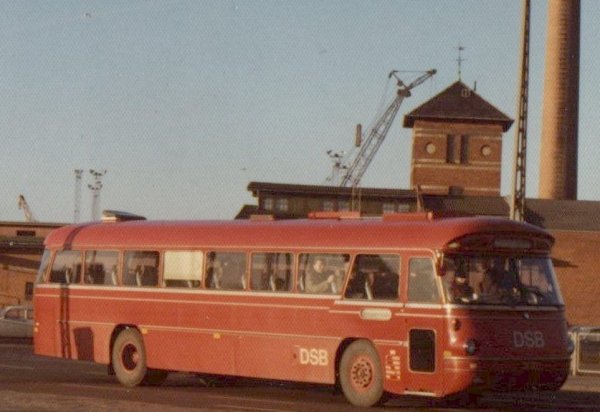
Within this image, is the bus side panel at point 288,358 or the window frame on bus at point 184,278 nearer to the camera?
the bus side panel at point 288,358

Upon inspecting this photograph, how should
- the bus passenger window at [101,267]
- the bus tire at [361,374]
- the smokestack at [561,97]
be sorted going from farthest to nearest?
the smokestack at [561,97] → the bus passenger window at [101,267] → the bus tire at [361,374]

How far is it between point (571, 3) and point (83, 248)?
232ft

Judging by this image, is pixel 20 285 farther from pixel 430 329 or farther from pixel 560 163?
pixel 430 329

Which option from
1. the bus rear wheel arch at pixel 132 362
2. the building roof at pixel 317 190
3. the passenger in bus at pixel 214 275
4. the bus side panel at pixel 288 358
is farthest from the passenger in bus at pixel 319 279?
the building roof at pixel 317 190

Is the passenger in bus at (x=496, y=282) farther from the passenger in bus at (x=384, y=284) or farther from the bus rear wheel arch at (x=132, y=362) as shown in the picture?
the bus rear wheel arch at (x=132, y=362)

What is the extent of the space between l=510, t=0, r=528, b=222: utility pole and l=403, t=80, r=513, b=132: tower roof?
7877cm

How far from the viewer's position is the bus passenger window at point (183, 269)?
22550 millimetres

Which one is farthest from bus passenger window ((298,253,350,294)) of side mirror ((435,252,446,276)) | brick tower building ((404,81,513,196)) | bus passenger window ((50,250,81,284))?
brick tower building ((404,81,513,196))

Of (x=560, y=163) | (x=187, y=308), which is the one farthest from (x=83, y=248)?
(x=560, y=163)

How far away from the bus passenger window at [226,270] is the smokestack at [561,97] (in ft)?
232

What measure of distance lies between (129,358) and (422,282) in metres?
7.03

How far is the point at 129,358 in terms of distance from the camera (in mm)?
23766

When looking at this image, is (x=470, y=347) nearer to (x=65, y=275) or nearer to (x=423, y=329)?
(x=423, y=329)

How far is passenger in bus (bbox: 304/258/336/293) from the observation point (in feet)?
66.5
